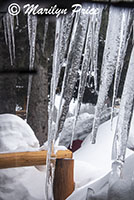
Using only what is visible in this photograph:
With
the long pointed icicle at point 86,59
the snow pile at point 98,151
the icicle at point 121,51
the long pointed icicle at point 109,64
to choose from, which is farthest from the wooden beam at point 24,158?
the snow pile at point 98,151

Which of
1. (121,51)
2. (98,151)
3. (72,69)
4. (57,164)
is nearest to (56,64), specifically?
(72,69)

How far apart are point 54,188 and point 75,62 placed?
0.68 metres

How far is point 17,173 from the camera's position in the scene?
1.25 metres

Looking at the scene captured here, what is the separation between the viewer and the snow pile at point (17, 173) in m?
1.21

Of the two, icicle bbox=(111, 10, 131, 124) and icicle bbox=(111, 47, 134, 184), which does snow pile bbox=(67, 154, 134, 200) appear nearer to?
icicle bbox=(111, 47, 134, 184)

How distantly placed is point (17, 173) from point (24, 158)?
21 centimetres

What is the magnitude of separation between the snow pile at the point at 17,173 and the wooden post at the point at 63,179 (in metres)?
0.20

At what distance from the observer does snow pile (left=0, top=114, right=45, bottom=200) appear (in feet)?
3.98

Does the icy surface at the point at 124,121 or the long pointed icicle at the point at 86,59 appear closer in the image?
the icy surface at the point at 124,121

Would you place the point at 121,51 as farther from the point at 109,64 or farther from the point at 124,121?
the point at 124,121

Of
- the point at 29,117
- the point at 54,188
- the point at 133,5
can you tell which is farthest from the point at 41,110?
the point at 133,5

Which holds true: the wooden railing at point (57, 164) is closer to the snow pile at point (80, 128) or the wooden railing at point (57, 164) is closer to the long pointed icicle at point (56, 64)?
the long pointed icicle at point (56, 64)

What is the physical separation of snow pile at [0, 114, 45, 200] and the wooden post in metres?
0.20

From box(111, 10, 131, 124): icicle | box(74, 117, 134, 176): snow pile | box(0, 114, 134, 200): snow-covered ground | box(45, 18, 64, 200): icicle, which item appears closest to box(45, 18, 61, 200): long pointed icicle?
box(45, 18, 64, 200): icicle
